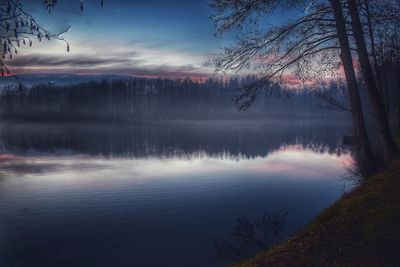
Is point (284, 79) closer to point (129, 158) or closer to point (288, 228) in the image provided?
point (288, 228)

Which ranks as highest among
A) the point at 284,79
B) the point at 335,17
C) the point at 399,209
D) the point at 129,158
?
the point at 335,17

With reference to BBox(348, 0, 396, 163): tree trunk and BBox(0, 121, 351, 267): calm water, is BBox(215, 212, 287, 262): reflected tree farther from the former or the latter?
BBox(348, 0, 396, 163): tree trunk

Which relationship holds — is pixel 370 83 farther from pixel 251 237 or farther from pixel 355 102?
pixel 251 237

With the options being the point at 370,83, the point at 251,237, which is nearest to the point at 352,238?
the point at 251,237

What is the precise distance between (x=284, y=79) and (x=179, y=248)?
660cm

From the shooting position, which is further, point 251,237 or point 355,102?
point 251,237

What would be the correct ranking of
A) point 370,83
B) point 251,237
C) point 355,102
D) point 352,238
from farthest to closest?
point 251,237 < point 355,102 < point 370,83 < point 352,238

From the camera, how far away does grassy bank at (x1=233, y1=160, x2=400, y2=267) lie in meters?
6.88

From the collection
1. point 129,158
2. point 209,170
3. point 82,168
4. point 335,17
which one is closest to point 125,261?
point 335,17

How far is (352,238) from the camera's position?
301 inches

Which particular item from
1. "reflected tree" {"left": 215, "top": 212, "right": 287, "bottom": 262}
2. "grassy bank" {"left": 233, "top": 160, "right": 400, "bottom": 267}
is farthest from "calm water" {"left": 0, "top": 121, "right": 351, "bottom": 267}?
"grassy bank" {"left": 233, "top": 160, "right": 400, "bottom": 267}

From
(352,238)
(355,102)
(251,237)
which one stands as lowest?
(251,237)

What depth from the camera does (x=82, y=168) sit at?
31.9 meters

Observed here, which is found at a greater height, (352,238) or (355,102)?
(355,102)
